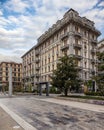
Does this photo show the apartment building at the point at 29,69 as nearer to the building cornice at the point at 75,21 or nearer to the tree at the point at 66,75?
the building cornice at the point at 75,21

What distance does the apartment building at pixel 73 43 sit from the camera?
161 ft

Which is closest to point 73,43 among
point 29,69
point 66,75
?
point 66,75

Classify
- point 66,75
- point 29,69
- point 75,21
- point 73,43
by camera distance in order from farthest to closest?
point 29,69 < point 75,21 < point 73,43 < point 66,75

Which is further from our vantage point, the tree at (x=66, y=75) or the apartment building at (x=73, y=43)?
the apartment building at (x=73, y=43)

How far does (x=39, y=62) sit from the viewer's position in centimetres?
6962

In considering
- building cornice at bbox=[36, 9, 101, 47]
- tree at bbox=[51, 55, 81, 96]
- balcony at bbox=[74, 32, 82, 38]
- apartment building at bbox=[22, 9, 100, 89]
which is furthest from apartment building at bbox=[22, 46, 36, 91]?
tree at bbox=[51, 55, 81, 96]

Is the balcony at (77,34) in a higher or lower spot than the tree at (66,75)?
higher

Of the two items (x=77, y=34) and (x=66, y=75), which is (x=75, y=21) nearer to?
(x=77, y=34)

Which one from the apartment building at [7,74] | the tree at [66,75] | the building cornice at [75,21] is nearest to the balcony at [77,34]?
the building cornice at [75,21]

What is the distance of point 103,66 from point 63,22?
3214 centimetres

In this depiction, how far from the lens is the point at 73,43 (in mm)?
48469

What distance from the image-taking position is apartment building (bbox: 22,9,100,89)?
49000mm

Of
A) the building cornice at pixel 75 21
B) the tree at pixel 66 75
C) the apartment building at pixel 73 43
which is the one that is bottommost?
the tree at pixel 66 75

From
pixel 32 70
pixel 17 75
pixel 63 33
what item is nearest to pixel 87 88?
pixel 63 33
